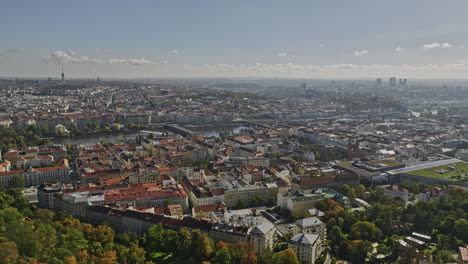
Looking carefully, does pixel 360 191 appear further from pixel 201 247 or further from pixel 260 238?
pixel 201 247

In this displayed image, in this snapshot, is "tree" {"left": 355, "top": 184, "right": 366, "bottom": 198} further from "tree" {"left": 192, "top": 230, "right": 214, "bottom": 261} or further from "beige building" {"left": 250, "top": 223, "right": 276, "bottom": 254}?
"tree" {"left": 192, "top": 230, "right": 214, "bottom": 261}

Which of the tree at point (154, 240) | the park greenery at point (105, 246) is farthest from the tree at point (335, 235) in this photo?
the tree at point (154, 240)

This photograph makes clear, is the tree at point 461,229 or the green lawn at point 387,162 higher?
the green lawn at point 387,162

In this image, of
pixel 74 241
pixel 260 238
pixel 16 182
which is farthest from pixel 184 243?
pixel 16 182

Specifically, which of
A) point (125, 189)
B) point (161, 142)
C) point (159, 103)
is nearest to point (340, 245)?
point (125, 189)

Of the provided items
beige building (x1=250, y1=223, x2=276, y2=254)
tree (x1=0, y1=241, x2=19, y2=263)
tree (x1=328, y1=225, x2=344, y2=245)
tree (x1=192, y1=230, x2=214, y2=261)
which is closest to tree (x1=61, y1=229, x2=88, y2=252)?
tree (x1=0, y1=241, x2=19, y2=263)

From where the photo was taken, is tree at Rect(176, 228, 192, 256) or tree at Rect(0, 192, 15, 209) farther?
tree at Rect(0, 192, 15, 209)

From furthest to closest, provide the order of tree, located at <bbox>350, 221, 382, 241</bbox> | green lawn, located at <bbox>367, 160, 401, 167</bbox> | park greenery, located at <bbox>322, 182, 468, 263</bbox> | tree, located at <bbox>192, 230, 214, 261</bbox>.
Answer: green lawn, located at <bbox>367, 160, 401, 167</bbox>
tree, located at <bbox>350, 221, 382, 241</bbox>
park greenery, located at <bbox>322, 182, 468, 263</bbox>
tree, located at <bbox>192, 230, 214, 261</bbox>

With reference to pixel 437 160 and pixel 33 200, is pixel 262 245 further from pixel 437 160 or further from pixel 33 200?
pixel 437 160

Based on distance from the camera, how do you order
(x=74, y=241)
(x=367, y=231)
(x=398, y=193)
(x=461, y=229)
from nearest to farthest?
1. (x=74, y=241)
2. (x=367, y=231)
3. (x=461, y=229)
4. (x=398, y=193)

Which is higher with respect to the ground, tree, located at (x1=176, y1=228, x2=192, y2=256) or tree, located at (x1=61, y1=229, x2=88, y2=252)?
tree, located at (x1=61, y1=229, x2=88, y2=252)

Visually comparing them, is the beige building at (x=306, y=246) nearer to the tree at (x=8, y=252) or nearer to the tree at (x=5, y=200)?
the tree at (x=8, y=252)
